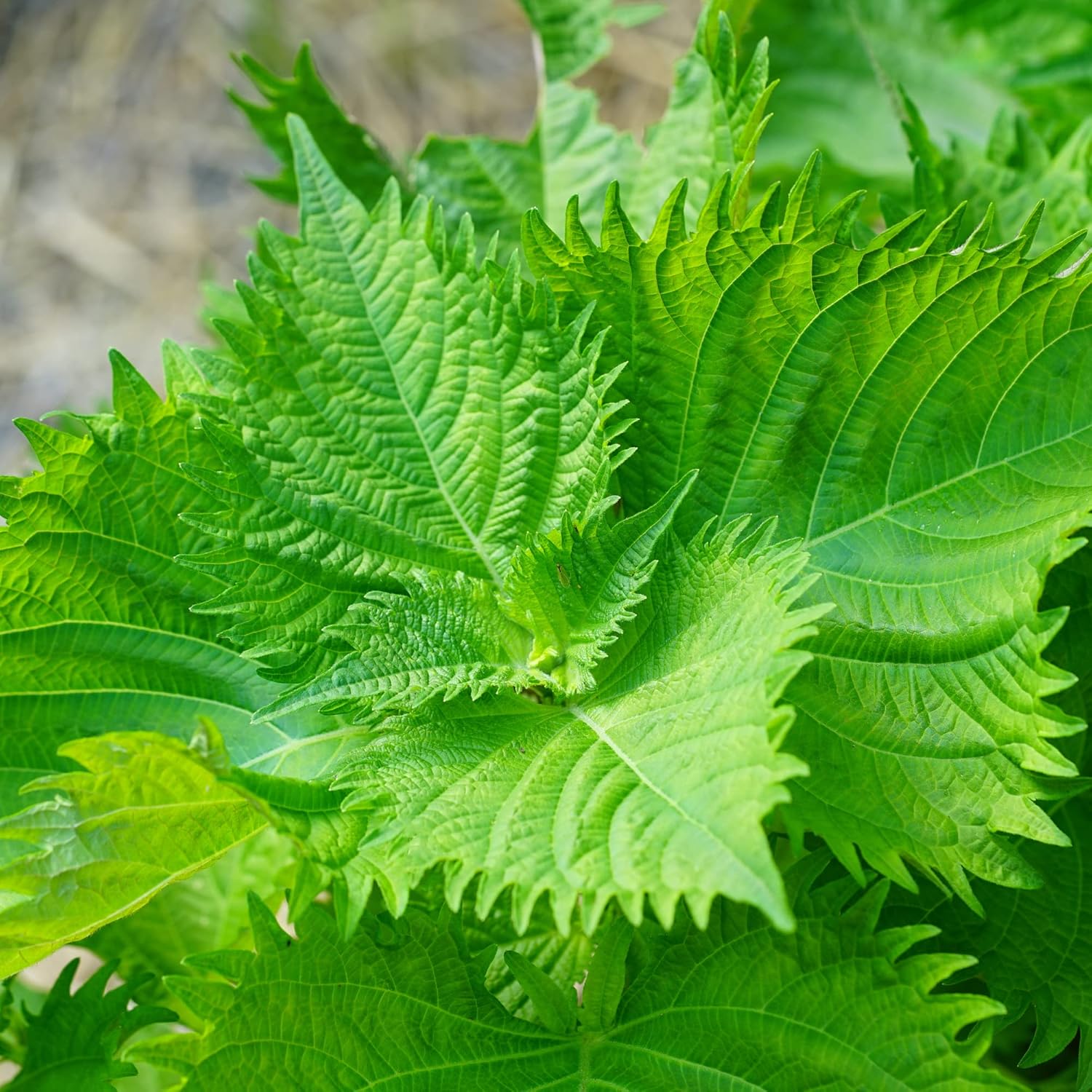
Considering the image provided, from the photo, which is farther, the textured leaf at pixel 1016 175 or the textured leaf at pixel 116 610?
the textured leaf at pixel 1016 175

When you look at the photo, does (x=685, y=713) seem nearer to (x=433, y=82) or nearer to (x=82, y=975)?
(x=82, y=975)

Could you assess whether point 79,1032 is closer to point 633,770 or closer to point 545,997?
point 545,997

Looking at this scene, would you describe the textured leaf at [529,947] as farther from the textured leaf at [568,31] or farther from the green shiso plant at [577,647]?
the textured leaf at [568,31]

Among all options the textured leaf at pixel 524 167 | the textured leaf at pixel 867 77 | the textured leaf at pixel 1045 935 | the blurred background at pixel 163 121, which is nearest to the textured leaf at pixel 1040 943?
the textured leaf at pixel 1045 935

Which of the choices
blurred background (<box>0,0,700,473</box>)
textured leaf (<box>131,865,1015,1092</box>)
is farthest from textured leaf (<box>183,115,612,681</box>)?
blurred background (<box>0,0,700,473</box>)

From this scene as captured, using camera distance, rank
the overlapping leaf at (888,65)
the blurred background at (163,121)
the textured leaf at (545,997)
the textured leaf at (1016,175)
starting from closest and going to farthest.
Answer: the textured leaf at (545,997), the textured leaf at (1016,175), the overlapping leaf at (888,65), the blurred background at (163,121)

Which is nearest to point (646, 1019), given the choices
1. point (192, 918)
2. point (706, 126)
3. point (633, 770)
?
point (633, 770)

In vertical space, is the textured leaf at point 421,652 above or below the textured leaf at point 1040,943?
above

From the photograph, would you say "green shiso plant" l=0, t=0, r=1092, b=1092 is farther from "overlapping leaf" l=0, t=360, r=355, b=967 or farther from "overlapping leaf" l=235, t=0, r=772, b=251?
"overlapping leaf" l=235, t=0, r=772, b=251

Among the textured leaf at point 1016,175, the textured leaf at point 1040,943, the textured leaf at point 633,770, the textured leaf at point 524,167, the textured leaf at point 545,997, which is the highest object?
the textured leaf at point 524,167
